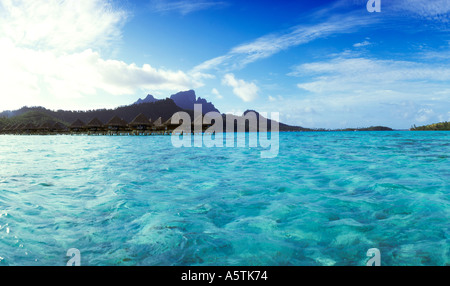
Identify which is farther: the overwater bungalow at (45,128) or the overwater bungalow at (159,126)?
the overwater bungalow at (45,128)

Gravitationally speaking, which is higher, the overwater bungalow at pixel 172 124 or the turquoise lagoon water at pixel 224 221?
the overwater bungalow at pixel 172 124

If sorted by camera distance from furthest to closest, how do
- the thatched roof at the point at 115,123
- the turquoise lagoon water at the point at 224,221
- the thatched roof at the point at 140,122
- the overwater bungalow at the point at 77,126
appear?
1. the overwater bungalow at the point at 77,126
2. the thatched roof at the point at 115,123
3. the thatched roof at the point at 140,122
4. the turquoise lagoon water at the point at 224,221

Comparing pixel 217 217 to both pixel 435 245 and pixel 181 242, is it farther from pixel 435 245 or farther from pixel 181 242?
pixel 435 245

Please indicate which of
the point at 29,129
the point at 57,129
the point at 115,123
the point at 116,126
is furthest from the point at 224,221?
the point at 29,129

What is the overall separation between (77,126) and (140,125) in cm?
1702

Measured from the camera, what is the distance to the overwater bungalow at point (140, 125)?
53.8 m

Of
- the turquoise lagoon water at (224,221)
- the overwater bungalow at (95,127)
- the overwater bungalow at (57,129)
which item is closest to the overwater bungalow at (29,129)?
the overwater bungalow at (57,129)

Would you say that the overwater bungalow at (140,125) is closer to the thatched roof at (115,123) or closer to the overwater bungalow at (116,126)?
the overwater bungalow at (116,126)

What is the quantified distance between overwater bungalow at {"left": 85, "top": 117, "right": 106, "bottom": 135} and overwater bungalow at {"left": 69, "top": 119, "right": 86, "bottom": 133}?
6.42ft

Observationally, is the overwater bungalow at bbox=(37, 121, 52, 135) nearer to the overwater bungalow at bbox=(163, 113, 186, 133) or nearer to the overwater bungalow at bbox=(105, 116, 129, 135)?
the overwater bungalow at bbox=(105, 116, 129, 135)

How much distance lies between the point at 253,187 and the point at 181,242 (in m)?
4.06

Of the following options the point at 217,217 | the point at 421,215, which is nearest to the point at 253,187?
the point at 217,217

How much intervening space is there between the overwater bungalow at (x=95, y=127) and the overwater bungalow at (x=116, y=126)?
203cm
